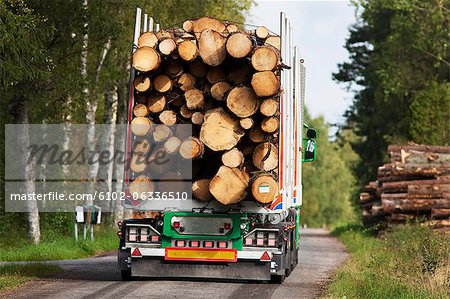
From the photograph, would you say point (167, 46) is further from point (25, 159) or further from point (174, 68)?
point (25, 159)

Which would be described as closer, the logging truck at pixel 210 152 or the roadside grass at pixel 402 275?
the roadside grass at pixel 402 275

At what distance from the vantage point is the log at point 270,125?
1755 cm

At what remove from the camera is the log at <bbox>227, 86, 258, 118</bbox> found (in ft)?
57.6

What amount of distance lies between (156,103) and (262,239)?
279 cm

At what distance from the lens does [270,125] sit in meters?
17.6

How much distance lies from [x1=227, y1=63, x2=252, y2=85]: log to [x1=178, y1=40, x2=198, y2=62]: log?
2.10 feet

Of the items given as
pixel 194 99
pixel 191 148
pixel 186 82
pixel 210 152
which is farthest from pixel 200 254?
pixel 186 82

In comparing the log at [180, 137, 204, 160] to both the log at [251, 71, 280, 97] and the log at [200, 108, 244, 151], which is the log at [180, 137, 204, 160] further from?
the log at [251, 71, 280, 97]

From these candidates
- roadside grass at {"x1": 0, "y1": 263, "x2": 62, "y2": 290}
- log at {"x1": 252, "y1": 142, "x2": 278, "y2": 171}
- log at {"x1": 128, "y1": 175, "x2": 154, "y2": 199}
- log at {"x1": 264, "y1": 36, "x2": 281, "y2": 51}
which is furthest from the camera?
log at {"x1": 264, "y1": 36, "x2": 281, "y2": 51}

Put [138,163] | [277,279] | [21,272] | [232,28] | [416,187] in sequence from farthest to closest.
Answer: [416,187], [21,272], [232,28], [277,279], [138,163]

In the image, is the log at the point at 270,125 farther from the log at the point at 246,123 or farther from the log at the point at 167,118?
the log at the point at 167,118

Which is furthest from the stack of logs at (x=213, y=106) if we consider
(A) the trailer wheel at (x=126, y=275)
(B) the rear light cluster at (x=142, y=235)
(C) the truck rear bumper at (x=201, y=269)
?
(A) the trailer wheel at (x=126, y=275)

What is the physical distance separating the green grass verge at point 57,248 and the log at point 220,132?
7.43 meters

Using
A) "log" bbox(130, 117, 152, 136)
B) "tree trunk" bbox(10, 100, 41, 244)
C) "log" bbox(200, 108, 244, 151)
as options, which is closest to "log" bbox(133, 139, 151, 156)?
"log" bbox(130, 117, 152, 136)
